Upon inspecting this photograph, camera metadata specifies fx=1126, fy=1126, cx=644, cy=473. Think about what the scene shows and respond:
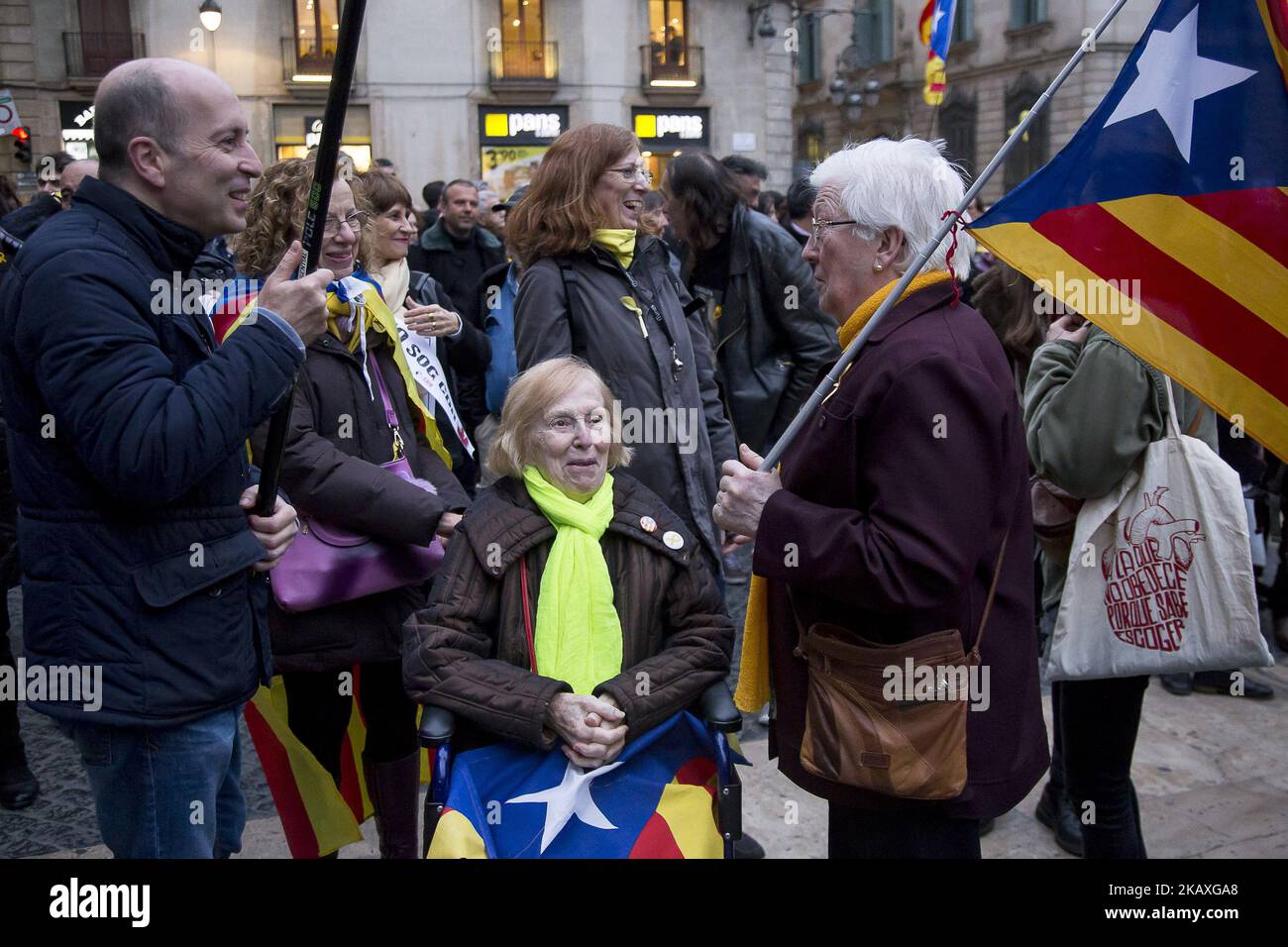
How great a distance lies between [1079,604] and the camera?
9.68 feet

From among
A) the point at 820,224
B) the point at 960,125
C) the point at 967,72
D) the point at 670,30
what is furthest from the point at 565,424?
the point at 960,125

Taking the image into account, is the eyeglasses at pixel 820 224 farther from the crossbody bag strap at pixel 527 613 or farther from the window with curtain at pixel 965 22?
the window with curtain at pixel 965 22

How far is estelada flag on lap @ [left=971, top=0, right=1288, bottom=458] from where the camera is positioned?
215cm

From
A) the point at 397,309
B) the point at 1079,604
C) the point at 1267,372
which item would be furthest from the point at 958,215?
the point at 397,309

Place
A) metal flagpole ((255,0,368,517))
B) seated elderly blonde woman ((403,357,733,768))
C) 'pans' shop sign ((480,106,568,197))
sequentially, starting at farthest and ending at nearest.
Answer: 1. 'pans' shop sign ((480,106,568,197))
2. seated elderly blonde woman ((403,357,733,768))
3. metal flagpole ((255,0,368,517))

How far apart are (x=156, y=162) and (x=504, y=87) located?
71.8 feet

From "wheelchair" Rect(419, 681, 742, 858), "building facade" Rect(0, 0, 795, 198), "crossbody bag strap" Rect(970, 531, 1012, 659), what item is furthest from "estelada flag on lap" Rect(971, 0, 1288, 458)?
"building facade" Rect(0, 0, 795, 198)

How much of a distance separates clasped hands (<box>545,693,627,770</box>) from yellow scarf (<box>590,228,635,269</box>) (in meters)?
1.53

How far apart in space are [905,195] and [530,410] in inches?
42.4

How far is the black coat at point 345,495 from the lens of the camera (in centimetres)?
289

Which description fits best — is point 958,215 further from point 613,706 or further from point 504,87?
point 504,87

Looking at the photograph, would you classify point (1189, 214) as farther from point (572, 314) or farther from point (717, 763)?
point (572, 314)

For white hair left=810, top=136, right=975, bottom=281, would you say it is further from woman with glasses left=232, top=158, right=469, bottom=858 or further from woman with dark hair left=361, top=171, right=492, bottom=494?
woman with dark hair left=361, top=171, right=492, bottom=494

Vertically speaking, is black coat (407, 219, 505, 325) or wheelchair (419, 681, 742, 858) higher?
black coat (407, 219, 505, 325)
